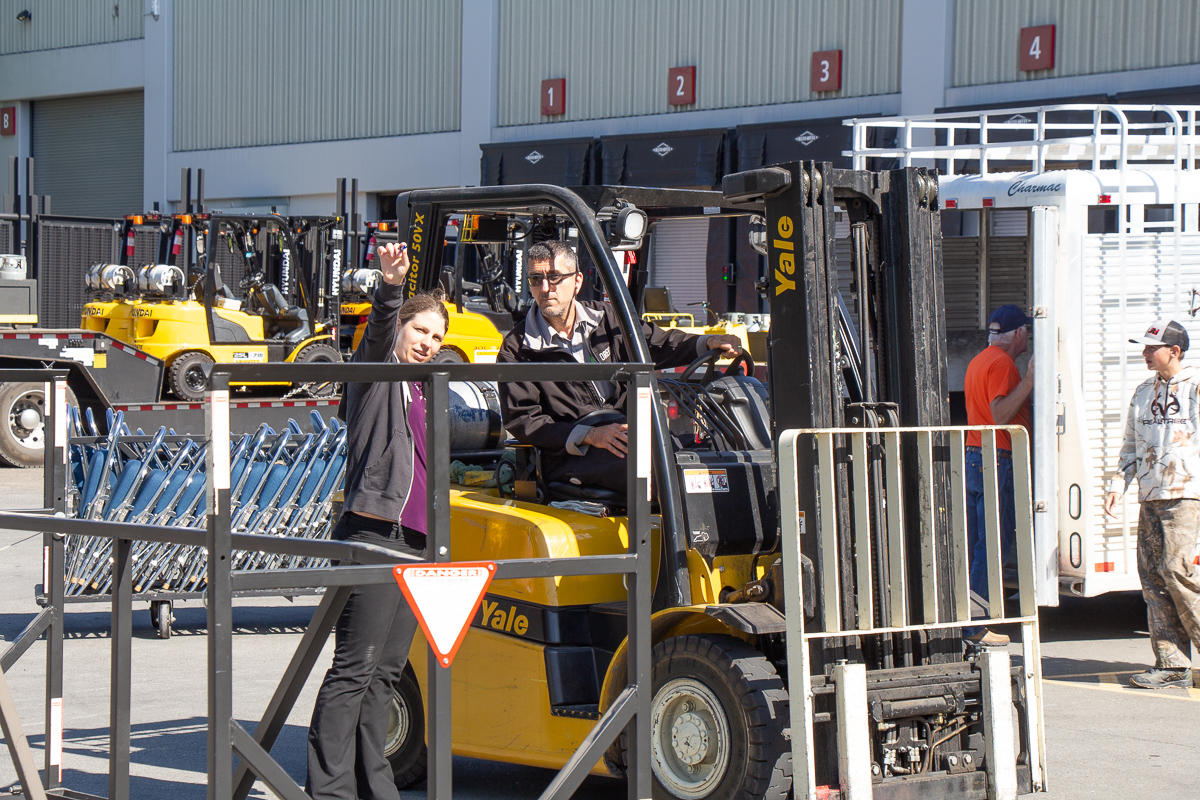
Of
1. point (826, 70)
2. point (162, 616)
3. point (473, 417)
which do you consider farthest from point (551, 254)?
point (826, 70)

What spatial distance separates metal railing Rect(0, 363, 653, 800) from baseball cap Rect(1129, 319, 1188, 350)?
14.9 ft

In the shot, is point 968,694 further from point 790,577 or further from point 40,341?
point 40,341

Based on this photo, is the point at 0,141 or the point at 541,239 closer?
the point at 541,239

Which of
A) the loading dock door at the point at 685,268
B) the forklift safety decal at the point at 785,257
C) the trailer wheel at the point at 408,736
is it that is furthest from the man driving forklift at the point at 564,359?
the loading dock door at the point at 685,268

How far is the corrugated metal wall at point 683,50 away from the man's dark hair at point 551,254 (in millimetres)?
21061

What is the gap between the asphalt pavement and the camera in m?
6.45

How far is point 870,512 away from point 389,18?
29.8 metres

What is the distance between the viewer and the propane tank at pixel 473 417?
663 centimetres

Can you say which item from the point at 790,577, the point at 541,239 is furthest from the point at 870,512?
the point at 541,239

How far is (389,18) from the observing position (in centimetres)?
3341

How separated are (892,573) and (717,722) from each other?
2.54ft

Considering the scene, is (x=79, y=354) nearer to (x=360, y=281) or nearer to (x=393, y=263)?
(x=360, y=281)

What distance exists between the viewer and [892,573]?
5066 millimetres

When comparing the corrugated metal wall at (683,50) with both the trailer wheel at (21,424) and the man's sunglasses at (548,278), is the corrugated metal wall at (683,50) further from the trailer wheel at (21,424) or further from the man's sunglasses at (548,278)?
the man's sunglasses at (548,278)
